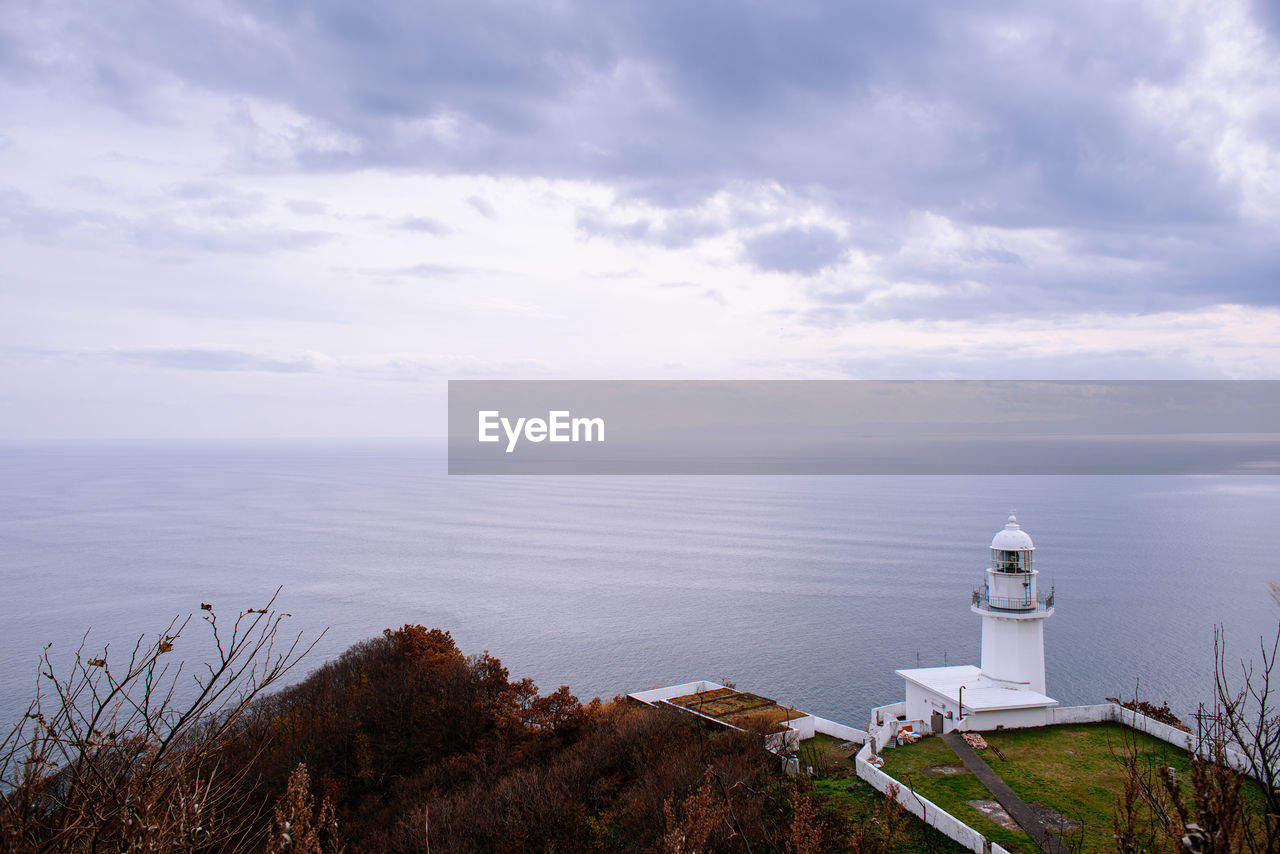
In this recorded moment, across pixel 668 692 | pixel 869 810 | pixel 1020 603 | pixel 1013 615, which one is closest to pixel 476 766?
pixel 668 692

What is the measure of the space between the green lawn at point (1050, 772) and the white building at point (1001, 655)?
166cm

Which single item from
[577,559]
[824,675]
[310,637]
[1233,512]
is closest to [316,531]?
[577,559]

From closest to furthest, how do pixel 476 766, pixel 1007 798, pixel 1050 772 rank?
pixel 1007 798 → pixel 1050 772 → pixel 476 766

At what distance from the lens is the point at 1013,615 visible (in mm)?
23219

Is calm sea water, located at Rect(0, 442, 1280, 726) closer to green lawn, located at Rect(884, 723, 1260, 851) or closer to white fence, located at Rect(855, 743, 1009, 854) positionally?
green lawn, located at Rect(884, 723, 1260, 851)

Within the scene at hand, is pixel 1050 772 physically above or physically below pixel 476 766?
above

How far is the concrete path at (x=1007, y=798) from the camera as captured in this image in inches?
535

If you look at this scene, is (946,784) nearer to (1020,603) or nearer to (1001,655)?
(1001,655)

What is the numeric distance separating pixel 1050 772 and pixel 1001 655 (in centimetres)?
623

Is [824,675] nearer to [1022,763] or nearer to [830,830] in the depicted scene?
[1022,763]

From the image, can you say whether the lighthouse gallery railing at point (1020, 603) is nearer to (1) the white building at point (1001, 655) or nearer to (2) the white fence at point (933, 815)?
(1) the white building at point (1001, 655)

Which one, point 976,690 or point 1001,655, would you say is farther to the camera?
point 1001,655

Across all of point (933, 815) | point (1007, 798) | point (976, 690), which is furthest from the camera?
point (976, 690)

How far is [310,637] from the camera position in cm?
4253
